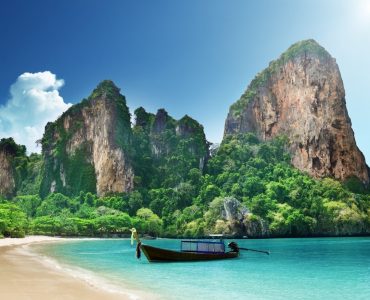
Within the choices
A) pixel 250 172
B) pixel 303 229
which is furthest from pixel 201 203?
pixel 303 229

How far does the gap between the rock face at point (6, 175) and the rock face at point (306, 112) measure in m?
70.9

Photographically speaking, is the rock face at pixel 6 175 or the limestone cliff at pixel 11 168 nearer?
the rock face at pixel 6 175

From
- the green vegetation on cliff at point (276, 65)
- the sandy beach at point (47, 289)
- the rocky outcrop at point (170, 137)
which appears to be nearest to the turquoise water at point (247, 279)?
the sandy beach at point (47, 289)

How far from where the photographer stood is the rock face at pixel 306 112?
120m

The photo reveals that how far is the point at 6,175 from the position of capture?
141m

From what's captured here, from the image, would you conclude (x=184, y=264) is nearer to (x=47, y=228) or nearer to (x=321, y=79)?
(x=47, y=228)

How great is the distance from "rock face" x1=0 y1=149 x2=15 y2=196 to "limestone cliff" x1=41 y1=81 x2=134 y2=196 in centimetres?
1466

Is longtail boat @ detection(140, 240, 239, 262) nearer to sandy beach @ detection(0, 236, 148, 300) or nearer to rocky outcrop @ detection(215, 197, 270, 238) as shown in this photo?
sandy beach @ detection(0, 236, 148, 300)

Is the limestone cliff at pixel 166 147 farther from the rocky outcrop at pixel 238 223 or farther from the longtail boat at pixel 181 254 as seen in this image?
the longtail boat at pixel 181 254

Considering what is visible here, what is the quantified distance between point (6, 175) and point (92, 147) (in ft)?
114

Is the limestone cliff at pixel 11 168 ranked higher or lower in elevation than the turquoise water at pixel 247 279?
higher

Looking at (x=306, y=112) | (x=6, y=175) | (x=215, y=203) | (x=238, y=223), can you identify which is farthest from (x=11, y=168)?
(x=306, y=112)

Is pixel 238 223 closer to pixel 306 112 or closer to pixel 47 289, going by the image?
pixel 306 112

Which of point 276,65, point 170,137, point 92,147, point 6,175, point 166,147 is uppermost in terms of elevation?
point 276,65
